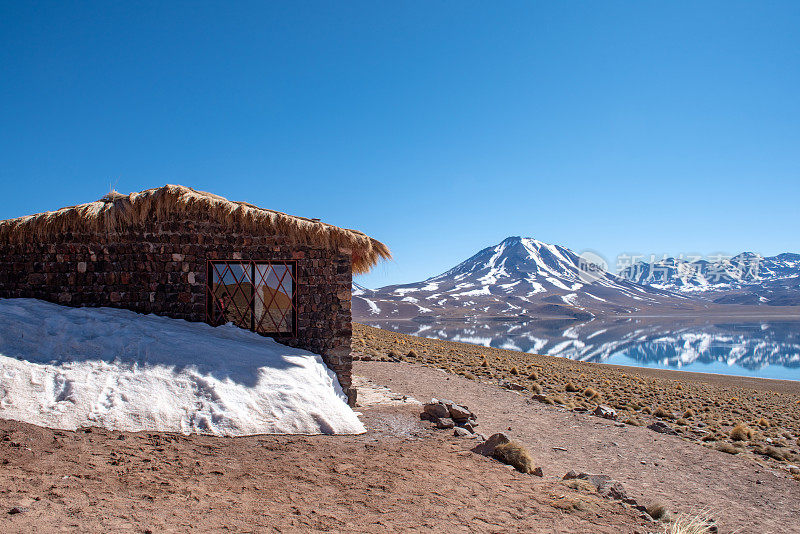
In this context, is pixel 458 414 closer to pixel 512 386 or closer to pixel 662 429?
pixel 662 429

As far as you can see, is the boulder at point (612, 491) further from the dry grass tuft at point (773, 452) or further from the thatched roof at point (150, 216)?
the dry grass tuft at point (773, 452)

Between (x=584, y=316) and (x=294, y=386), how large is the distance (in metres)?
133

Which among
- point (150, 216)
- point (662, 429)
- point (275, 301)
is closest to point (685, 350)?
point (662, 429)

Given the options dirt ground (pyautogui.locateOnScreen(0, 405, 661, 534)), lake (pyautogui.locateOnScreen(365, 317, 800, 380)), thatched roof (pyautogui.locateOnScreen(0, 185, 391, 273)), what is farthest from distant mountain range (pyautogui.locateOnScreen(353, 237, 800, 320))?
dirt ground (pyautogui.locateOnScreen(0, 405, 661, 534))

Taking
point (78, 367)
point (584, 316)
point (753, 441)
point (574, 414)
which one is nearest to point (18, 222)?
point (78, 367)

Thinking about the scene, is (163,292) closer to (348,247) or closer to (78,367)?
(78,367)

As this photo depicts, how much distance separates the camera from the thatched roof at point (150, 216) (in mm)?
7062

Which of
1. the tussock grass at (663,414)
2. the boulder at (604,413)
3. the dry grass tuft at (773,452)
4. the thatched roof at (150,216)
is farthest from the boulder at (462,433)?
the tussock grass at (663,414)

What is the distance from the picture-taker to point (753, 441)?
10.5 m

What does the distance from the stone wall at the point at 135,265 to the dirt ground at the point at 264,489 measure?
2934 millimetres

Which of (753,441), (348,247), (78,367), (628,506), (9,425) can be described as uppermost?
(348,247)

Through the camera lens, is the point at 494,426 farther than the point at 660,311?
No

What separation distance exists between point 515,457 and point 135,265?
6187 mm

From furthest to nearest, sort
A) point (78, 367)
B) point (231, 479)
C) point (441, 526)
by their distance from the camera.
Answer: point (78, 367), point (231, 479), point (441, 526)
